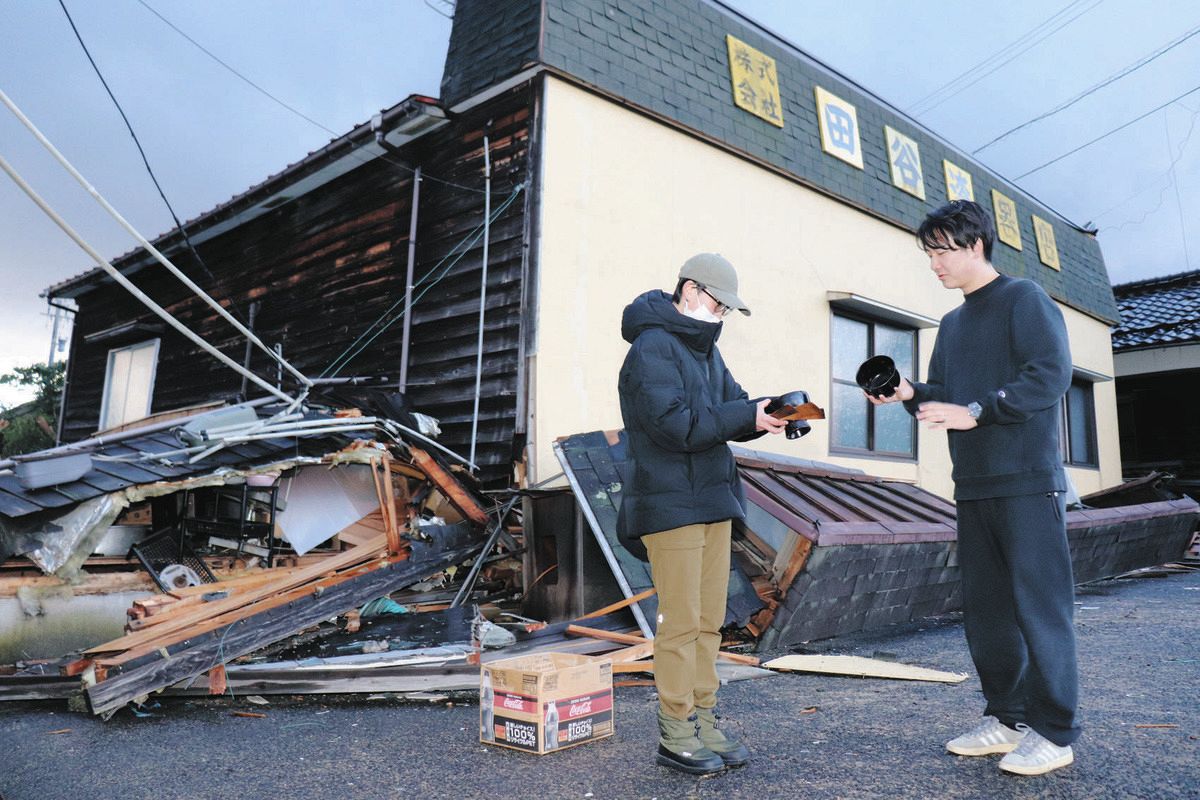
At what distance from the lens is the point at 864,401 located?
984 centimetres

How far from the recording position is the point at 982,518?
2.64m

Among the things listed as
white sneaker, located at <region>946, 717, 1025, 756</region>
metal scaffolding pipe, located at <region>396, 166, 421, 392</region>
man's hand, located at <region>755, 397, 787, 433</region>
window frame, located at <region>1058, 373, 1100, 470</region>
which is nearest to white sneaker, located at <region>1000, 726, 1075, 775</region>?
white sneaker, located at <region>946, 717, 1025, 756</region>

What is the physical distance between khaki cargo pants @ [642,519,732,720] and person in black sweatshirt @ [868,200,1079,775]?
0.83m

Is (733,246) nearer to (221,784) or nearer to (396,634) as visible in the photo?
(396,634)

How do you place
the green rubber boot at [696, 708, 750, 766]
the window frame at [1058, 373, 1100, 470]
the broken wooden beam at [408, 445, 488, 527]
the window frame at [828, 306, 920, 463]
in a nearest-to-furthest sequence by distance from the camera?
the green rubber boot at [696, 708, 750, 766], the broken wooden beam at [408, 445, 488, 527], the window frame at [828, 306, 920, 463], the window frame at [1058, 373, 1100, 470]

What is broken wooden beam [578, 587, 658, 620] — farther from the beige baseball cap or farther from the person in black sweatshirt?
the beige baseball cap

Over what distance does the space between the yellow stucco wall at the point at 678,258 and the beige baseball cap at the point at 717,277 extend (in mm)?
3738

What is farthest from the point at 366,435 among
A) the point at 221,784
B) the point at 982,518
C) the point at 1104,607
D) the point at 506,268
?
the point at 1104,607

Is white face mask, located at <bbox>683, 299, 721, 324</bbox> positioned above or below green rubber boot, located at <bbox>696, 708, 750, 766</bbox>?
above

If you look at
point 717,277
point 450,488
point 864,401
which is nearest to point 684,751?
point 717,277

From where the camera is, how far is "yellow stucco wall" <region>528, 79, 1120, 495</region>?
671 cm

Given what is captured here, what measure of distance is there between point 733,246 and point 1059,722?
20.8 ft

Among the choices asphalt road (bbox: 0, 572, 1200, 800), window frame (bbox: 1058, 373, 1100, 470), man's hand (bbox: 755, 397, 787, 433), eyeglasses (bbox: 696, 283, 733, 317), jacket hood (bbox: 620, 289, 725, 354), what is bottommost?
asphalt road (bbox: 0, 572, 1200, 800)

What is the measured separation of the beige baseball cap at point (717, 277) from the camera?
2.79 meters
